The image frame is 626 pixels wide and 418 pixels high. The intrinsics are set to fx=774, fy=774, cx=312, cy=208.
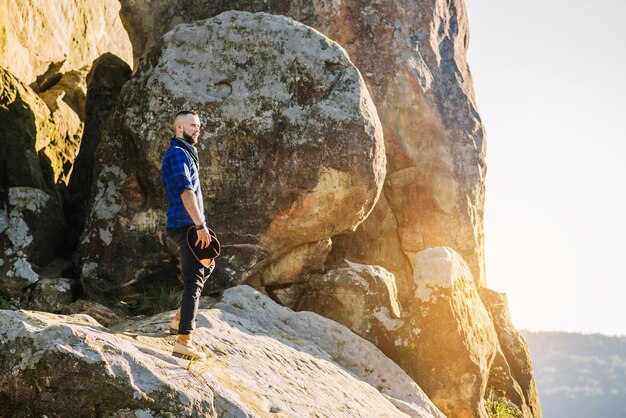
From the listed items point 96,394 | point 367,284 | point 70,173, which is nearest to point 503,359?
point 367,284

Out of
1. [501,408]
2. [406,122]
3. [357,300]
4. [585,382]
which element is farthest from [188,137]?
[585,382]

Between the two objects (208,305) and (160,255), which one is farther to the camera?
(160,255)

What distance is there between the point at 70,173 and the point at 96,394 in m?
11.7

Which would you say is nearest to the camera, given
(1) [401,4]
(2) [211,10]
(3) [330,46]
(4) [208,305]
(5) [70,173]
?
(4) [208,305]

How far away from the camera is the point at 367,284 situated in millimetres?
16000

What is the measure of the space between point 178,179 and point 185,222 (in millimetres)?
539

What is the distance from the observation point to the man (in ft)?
30.3

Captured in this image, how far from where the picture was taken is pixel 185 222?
31.1 feet

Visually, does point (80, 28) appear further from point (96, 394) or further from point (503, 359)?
point (96, 394)

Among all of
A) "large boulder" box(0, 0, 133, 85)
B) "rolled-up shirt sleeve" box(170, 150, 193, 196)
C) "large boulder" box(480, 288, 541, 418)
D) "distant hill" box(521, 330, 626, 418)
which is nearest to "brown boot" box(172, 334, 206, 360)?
"rolled-up shirt sleeve" box(170, 150, 193, 196)

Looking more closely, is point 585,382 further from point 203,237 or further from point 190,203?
point 190,203

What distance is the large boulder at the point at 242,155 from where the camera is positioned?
1554 centimetres

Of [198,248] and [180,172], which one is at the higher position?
[180,172]

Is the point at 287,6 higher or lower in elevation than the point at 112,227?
higher
